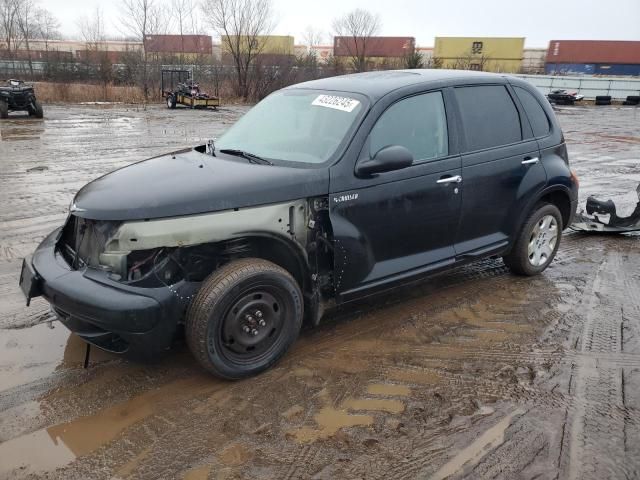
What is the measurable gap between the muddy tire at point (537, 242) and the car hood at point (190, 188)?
2.44m

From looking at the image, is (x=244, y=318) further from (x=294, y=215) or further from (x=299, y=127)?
(x=299, y=127)

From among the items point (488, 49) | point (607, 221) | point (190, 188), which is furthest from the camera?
point (488, 49)

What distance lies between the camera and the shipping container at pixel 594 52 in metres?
70.8

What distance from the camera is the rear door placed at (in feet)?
14.5

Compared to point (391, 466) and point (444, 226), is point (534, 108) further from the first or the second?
point (391, 466)

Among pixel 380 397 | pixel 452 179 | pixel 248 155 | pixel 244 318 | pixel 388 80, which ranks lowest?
pixel 380 397

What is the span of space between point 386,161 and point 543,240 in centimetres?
250

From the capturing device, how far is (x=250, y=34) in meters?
36.3

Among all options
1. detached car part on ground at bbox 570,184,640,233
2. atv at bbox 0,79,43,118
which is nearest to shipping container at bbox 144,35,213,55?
atv at bbox 0,79,43,118

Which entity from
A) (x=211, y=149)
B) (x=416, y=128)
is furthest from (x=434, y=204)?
(x=211, y=149)

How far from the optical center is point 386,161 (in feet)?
12.0

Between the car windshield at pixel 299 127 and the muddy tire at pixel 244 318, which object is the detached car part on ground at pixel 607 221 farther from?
the muddy tire at pixel 244 318

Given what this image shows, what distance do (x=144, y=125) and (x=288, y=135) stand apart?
53.4ft

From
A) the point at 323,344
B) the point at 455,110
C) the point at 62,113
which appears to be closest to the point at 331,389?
the point at 323,344
